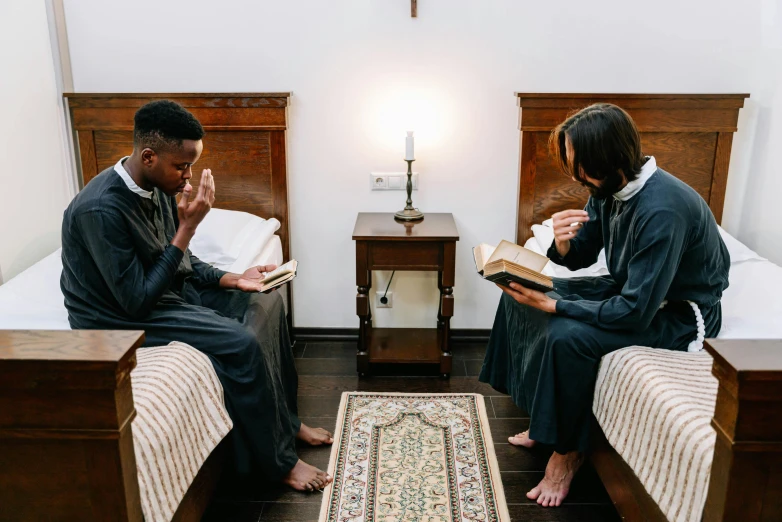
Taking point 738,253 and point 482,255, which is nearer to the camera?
point 482,255

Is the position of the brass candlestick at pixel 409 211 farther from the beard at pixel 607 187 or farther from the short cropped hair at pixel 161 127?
the short cropped hair at pixel 161 127

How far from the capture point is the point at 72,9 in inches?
106

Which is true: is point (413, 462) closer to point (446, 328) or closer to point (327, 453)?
point (327, 453)

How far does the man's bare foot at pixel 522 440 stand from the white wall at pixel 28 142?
1854mm

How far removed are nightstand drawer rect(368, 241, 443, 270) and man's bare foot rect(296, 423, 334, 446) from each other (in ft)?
2.21

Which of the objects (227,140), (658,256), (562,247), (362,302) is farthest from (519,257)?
(227,140)

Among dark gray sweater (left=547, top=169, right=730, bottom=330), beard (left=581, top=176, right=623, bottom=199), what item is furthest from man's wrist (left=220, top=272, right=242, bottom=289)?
beard (left=581, top=176, right=623, bottom=199)

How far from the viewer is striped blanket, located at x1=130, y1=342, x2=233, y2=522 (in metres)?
1.38

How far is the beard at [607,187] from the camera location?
5.93 ft

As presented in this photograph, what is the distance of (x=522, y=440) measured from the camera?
2.20 meters

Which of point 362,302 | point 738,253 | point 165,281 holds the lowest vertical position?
point 362,302

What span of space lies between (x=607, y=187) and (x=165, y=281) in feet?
A: 3.92

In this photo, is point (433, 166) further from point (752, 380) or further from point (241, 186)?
point (752, 380)

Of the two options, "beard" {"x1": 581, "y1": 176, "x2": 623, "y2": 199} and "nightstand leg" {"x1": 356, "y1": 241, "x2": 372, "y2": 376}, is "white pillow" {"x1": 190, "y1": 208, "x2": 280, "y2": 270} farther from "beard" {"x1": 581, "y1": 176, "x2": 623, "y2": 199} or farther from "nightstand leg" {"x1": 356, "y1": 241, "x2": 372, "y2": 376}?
"beard" {"x1": 581, "y1": 176, "x2": 623, "y2": 199}
